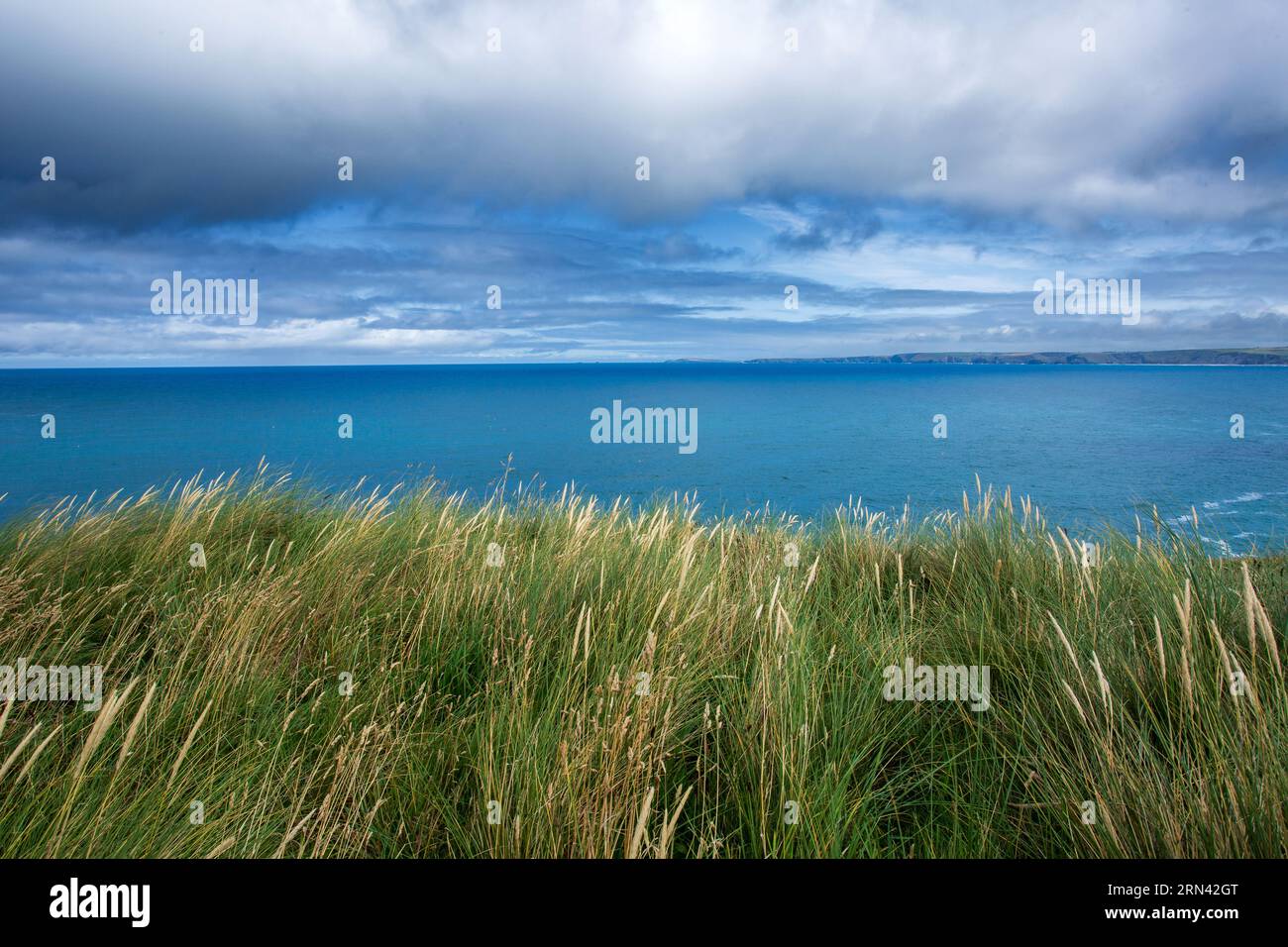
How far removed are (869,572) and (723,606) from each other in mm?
2060

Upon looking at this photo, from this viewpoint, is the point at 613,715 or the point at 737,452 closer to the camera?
the point at 613,715

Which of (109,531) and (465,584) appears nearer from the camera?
(465,584)

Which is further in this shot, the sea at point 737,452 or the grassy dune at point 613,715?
the sea at point 737,452

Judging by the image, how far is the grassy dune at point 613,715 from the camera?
7.22 feet

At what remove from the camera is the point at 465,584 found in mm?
4102

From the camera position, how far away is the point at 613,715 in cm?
253

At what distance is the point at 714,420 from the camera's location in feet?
283

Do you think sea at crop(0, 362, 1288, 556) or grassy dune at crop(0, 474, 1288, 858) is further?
sea at crop(0, 362, 1288, 556)

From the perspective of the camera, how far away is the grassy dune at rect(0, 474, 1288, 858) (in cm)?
220
